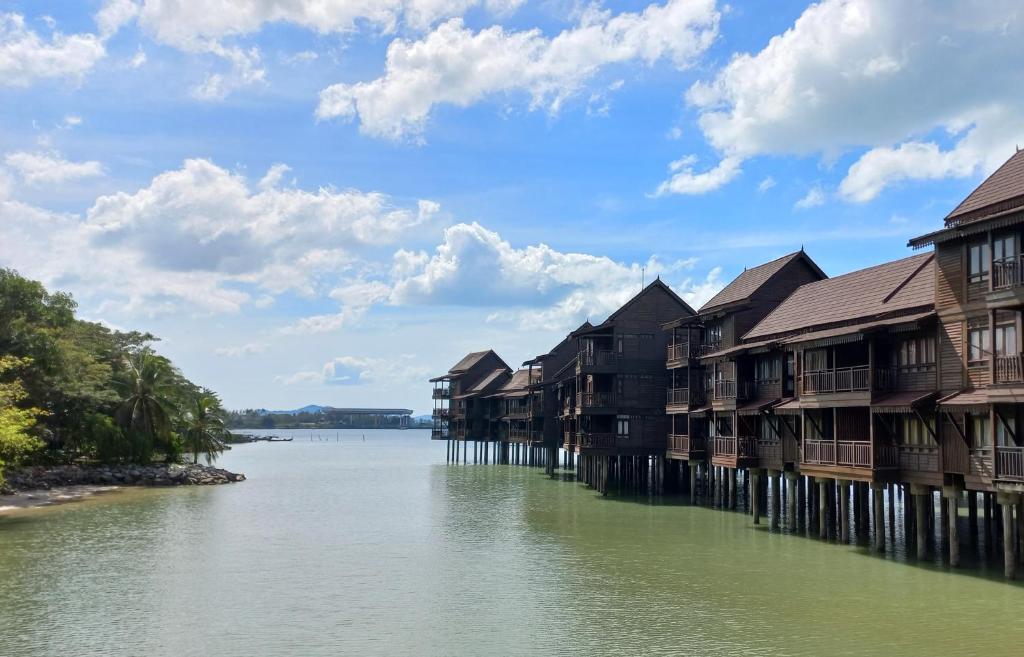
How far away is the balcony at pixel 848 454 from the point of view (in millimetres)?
31625

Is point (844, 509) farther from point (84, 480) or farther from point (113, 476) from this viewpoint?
point (84, 480)

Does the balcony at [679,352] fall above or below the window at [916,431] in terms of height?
above

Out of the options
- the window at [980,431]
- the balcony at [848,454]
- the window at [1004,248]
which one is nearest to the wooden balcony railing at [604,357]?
the balcony at [848,454]

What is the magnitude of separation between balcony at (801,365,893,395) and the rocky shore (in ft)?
157

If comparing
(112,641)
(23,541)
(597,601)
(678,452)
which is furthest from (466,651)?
(678,452)

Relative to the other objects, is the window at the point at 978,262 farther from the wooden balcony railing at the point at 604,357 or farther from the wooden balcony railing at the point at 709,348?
the wooden balcony railing at the point at 604,357

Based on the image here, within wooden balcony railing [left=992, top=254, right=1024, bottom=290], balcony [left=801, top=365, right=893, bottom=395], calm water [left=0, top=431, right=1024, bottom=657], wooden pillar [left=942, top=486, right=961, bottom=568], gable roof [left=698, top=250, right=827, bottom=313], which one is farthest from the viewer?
gable roof [left=698, top=250, right=827, bottom=313]

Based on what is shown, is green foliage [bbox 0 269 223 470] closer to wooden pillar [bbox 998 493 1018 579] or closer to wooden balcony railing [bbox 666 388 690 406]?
wooden balcony railing [bbox 666 388 690 406]

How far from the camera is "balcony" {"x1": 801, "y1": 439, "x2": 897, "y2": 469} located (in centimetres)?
3162

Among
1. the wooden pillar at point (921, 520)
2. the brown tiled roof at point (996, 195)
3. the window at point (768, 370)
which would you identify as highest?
the brown tiled roof at point (996, 195)

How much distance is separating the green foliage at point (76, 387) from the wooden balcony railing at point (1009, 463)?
43.4m

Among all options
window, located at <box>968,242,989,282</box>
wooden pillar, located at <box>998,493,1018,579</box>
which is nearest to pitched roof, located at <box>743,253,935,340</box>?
window, located at <box>968,242,989,282</box>

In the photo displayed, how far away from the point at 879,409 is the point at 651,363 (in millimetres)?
26960

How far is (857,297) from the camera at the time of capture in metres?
37.8
